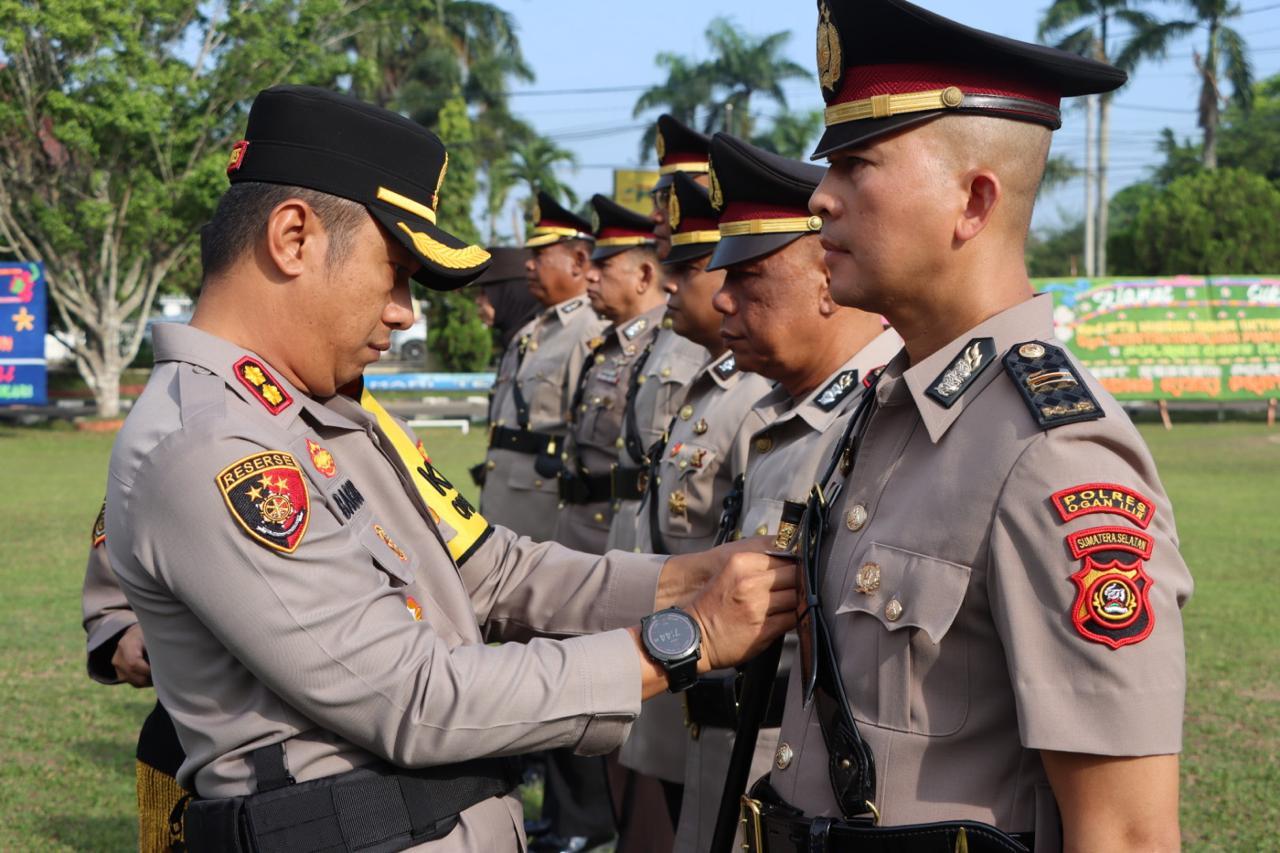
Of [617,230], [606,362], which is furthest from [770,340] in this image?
[617,230]

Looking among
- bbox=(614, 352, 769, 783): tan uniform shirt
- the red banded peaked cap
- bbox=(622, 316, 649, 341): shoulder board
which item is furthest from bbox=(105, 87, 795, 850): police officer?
bbox=(622, 316, 649, 341): shoulder board

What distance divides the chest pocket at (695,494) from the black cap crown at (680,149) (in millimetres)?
2284

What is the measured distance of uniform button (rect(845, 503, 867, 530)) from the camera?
216 centimetres

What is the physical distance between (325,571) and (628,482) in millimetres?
3715

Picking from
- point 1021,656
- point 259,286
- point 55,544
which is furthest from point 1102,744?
point 55,544

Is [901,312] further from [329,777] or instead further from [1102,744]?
[329,777]

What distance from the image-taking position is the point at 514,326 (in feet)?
32.5

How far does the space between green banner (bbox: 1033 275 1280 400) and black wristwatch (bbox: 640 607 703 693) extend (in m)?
21.6

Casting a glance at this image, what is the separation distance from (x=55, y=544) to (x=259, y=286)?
10.5 metres

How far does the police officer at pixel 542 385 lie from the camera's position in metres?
7.54

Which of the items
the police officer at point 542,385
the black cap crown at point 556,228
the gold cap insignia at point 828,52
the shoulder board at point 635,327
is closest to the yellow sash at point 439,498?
the gold cap insignia at point 828,52

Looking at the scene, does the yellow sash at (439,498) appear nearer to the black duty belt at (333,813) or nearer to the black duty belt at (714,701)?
the black duty belt at (333,813)

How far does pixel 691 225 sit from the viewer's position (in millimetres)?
4957

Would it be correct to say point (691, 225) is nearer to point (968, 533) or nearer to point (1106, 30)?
point (968, 533)
